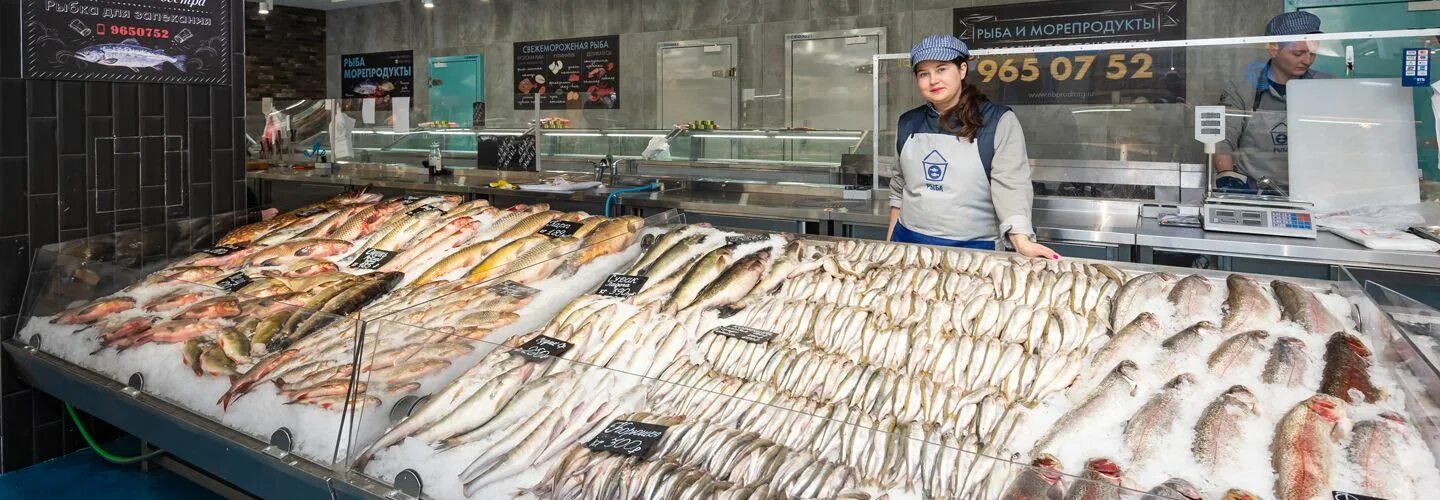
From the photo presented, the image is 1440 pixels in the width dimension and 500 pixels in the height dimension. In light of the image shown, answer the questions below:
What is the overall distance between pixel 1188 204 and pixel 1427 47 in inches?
41.1

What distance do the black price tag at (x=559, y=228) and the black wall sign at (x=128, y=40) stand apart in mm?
1560

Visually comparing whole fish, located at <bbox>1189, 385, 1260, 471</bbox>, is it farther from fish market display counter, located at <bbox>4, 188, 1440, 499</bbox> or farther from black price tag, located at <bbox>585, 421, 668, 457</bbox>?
black price tag, located at <bbox>585, 421, 668, 457</bbox>

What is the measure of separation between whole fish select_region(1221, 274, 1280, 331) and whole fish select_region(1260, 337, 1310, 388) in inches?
4.1

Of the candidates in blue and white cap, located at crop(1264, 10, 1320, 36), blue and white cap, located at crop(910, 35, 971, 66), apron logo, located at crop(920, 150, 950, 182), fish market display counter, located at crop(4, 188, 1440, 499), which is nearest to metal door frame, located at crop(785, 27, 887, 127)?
blue and white cap, located at crop(1264, 10, 1320, 36)

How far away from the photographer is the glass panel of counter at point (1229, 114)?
3742 mm

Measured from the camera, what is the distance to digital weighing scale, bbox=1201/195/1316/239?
11.5 feet

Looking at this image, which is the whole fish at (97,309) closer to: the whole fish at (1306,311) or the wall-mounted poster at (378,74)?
the whole fish at (1306,311)

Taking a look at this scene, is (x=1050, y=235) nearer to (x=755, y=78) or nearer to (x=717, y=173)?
(x=717, y=173)

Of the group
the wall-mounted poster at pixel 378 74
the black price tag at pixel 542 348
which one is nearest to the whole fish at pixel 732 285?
the black price tag at pixel 542 348

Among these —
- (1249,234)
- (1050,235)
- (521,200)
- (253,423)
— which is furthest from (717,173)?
(253,423)

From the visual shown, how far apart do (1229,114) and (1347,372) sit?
2795mm

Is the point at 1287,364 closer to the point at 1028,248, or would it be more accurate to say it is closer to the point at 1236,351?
the point at 1236,351

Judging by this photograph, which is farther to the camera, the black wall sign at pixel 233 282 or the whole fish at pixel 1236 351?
the black wall sign at pixel 233 282

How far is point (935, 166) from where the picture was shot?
328cm
